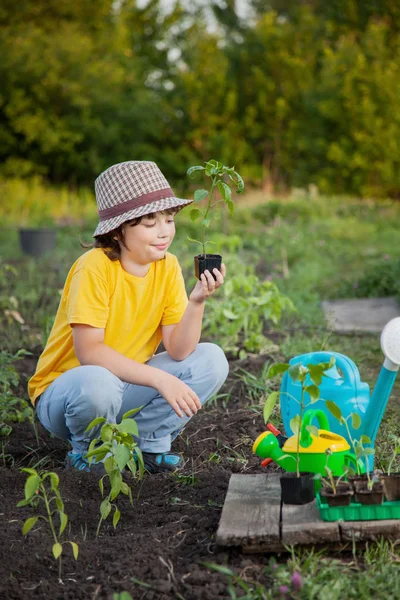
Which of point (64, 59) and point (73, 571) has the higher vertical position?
point (64, 59)

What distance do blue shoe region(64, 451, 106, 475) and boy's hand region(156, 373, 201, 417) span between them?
0.37 m

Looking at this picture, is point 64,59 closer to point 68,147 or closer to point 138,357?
point 68,147

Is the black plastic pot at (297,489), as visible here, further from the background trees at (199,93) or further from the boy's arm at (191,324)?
the background trees at (199,93)

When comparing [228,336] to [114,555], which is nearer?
[114,555]

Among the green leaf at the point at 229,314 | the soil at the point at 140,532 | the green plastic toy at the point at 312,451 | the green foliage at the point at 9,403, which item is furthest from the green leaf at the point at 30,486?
the green leaf at the point at 229,314

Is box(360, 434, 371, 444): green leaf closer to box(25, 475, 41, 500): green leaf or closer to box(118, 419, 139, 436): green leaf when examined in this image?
box(118, 419, 139, 436): green leaf

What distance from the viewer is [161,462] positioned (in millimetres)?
2672

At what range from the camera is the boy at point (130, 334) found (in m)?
2.49

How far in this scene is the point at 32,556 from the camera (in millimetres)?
1981

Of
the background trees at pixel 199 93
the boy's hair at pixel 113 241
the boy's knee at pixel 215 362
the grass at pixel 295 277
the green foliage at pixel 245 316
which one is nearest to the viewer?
the grass at pixel 295 277

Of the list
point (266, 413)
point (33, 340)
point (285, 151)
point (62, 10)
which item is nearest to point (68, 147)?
point (62, 10)

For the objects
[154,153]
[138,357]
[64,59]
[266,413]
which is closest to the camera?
[266,413]

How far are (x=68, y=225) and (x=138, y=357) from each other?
813 cm

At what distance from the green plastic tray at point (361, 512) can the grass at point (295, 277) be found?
0.26ft
